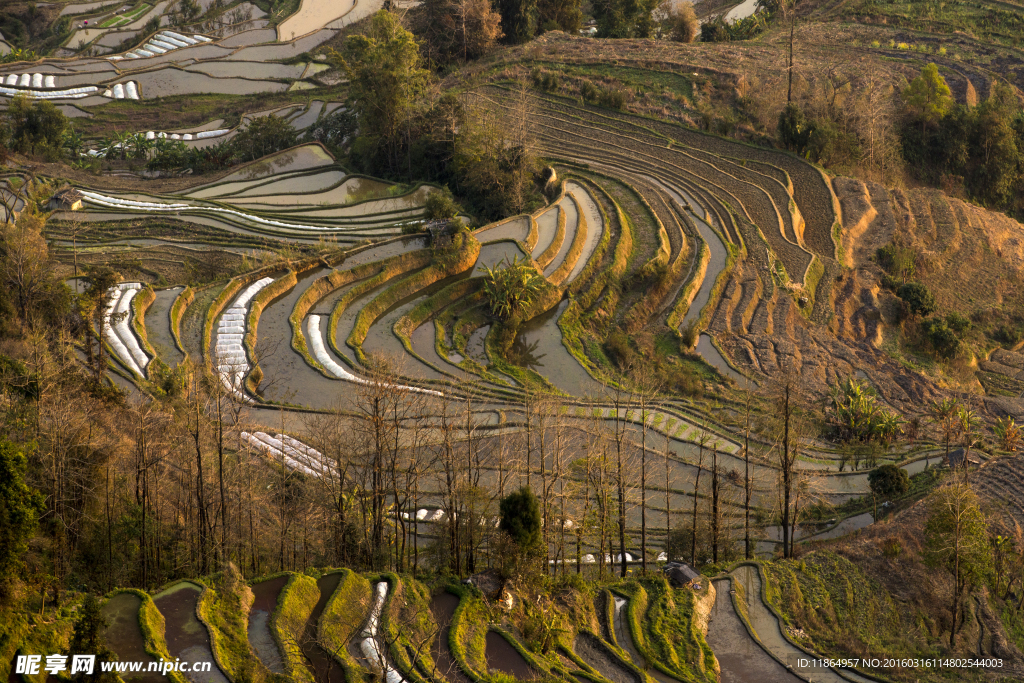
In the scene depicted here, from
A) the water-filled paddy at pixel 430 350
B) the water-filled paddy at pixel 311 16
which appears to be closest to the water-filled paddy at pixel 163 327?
the water-filled paddy at pixel 430 350

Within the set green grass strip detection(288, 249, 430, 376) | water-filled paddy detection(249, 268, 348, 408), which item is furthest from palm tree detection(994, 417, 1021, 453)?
green grass strip detection(288, 249, 430, 376)

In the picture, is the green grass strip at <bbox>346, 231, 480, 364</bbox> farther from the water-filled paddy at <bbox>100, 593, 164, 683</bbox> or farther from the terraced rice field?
the water-filled paddy at <bbox>100, 593, 164, 683</bbox>

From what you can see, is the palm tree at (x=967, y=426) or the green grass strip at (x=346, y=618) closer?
the green grass strip at (x=346, y=618)

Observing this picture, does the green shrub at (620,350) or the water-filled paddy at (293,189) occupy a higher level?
the water-filled paddy at (293,189)

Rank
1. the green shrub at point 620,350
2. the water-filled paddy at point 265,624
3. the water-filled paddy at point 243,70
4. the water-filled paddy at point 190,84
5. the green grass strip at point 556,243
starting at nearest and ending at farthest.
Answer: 1. the water-filled paddy at point 265,624
2. the green shrub at point 620,350
3. the green grass strip at point 556,243
4. the water-filled paddy at point 190,84
5. the water-filled paddy at point 243,70

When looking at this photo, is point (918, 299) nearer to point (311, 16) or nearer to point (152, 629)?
point (152, 629)

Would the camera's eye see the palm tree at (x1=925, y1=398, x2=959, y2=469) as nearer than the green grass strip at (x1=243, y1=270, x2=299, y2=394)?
No

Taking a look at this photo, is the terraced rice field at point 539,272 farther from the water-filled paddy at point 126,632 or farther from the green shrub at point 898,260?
the water-filled paddy at point 126,632

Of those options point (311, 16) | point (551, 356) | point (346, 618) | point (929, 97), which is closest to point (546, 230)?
point (551, 356)

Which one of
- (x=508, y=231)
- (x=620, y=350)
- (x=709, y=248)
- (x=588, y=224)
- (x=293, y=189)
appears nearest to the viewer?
(x=620, y=350)

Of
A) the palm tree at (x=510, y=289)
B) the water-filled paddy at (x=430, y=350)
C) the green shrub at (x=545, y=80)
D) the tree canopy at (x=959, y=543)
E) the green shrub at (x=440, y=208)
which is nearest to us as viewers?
the tree canopy at (x=959, y=543)
